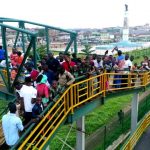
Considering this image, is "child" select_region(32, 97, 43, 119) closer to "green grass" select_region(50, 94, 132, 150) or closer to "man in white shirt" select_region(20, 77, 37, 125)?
"man in white shirt" select_region(20, 77, 37, 125)

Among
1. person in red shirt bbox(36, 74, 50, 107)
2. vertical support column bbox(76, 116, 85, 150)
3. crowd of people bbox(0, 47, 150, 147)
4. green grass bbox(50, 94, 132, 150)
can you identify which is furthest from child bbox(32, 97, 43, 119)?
green grass bbox(50, 94, 132, 150)

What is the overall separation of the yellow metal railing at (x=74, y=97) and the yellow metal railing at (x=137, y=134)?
261 centimetres

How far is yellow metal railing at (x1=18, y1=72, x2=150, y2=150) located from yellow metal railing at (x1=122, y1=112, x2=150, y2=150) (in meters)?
2.61

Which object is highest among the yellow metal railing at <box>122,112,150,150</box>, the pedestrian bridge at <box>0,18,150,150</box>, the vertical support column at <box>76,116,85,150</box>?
the pedestrian bridge at <box>0,18,150,150</box>

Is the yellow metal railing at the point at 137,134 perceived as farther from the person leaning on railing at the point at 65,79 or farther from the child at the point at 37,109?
the child at the point at 37,109

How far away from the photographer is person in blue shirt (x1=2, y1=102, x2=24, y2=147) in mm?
6047

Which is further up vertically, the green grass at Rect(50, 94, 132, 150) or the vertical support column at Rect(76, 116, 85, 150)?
the vertical support column at Rect(76, 116, 85, 150)

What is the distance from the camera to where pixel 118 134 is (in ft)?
56.3

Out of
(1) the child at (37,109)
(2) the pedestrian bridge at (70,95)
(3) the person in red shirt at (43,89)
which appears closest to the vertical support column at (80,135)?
(2) the pedestrian bridge at (70,95)

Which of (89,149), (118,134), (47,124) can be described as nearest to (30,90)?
(47,124)

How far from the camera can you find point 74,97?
342 inches

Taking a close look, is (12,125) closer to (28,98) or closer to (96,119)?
(28,98)

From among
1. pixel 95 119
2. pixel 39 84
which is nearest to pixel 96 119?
pixel 95 119

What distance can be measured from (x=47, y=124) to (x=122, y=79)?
19.0ft
